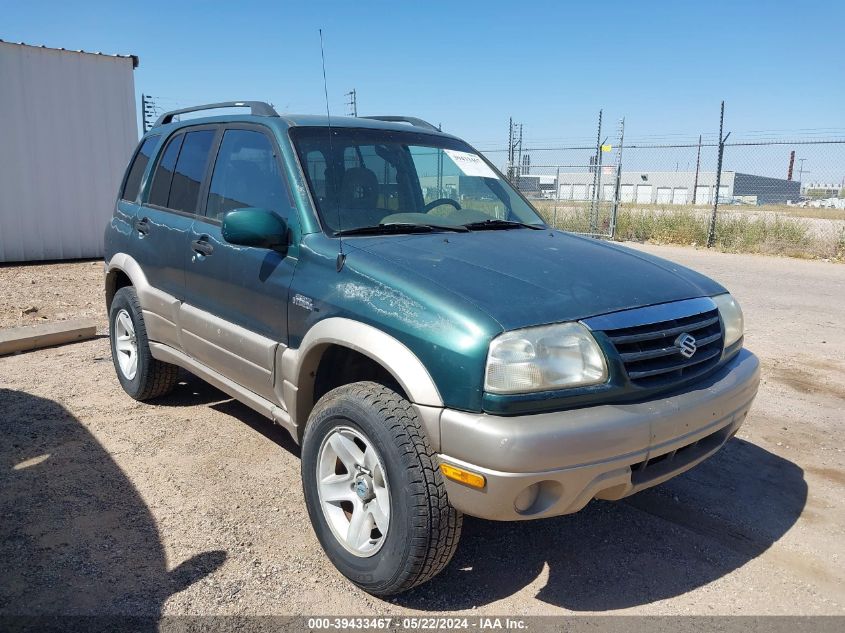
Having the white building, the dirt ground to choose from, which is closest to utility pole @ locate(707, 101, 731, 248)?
the white building

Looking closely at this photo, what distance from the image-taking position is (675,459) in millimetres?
2627

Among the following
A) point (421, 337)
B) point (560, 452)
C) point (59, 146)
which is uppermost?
point (59, 146)

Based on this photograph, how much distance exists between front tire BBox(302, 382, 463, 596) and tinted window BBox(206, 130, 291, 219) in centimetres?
115

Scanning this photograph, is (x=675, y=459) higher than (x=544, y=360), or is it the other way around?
(x=544, y=360)

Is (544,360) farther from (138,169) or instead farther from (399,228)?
(138,169)

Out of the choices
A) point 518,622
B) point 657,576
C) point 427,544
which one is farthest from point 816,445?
point 427,544

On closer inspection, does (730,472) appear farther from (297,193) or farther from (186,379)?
(186,379)

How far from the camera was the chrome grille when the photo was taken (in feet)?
8.07

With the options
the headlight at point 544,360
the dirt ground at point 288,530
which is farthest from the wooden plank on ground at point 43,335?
the headlight at point 544,360

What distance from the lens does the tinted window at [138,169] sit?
188 inches

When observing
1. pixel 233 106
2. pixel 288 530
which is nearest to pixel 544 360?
pixel 288 530

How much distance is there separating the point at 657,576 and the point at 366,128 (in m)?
2.70

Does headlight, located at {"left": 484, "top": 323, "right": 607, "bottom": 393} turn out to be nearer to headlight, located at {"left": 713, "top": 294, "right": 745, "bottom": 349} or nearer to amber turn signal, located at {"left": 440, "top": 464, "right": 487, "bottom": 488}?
amber turn signal, located at {"left": 440, "top": 464, "right": 487, "bottom": 488}

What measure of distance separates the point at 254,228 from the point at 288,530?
4.67ft
